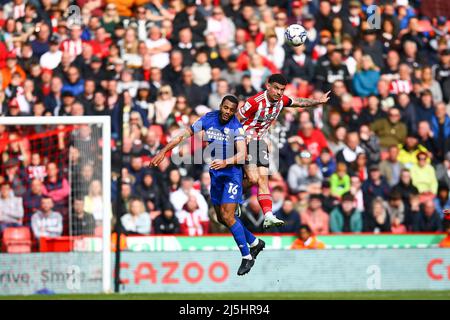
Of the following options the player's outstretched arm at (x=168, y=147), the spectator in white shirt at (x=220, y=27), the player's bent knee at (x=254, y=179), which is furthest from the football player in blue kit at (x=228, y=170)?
the spectator in white shirt at (x=220, y=27)

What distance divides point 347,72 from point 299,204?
348cm

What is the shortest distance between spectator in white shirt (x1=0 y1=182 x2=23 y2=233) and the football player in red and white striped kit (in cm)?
492

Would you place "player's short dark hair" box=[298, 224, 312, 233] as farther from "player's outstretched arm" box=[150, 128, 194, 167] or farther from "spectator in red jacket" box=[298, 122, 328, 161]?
"player's outstretched arm" box=[150, 128, 194, 167]

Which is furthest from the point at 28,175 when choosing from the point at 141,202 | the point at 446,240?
the point at 446,240

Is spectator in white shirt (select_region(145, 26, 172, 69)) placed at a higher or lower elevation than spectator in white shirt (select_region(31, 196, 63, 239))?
higher

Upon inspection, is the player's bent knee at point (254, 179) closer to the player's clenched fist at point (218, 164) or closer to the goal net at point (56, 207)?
the player's clenched fist at point (218, 164)

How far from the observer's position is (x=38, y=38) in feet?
71.2

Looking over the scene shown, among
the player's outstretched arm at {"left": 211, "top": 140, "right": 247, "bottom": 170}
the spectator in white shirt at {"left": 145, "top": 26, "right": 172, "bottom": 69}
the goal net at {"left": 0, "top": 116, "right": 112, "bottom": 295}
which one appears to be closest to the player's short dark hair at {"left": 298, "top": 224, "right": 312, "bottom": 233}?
the goal net at {"left": 0, "top": 116, "right": 112, "bottom": 295}

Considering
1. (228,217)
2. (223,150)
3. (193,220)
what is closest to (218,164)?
(223,150)

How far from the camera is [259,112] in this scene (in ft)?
49.8

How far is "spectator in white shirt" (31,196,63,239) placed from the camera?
60.8 feet

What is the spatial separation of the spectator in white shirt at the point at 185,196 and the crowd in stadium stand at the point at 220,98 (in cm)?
2

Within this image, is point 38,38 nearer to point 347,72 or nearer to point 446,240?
point 347,72

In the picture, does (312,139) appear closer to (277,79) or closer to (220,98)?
(220,98)
